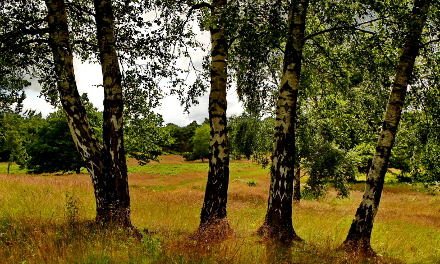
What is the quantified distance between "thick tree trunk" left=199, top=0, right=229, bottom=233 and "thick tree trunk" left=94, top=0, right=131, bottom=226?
190 cm

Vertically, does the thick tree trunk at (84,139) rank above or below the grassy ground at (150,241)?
above

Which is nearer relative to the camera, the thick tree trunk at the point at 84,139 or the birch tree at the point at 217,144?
the thick tree trunk at the point at 84,139

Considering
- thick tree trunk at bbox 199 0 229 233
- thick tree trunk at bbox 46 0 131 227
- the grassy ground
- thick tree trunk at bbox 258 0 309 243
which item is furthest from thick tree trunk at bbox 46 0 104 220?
thick tree trunk at bbox 258 0 309 243

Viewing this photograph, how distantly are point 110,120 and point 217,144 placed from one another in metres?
2.42

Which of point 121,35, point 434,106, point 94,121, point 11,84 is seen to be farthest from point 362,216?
point 94,121

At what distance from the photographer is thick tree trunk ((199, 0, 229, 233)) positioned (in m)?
6.32

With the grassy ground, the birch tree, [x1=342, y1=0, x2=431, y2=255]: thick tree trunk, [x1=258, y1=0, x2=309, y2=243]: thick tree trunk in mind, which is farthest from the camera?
the birch tree

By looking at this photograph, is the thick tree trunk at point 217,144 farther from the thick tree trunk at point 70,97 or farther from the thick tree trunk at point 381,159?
the thick tree trunk at point 381,159

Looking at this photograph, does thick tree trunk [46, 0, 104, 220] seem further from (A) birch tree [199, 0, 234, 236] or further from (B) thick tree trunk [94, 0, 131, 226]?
(A) birch tree [199, 0, 234, 236]

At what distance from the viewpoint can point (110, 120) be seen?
5586 millimetres

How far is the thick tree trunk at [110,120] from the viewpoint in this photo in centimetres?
560

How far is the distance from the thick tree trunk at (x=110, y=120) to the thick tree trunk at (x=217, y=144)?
1.90 m

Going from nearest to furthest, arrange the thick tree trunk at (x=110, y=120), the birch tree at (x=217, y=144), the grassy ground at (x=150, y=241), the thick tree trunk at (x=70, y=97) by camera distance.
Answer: the grassy ground at (x=150, y=241)
the thick tree trunk at (x=70, y=97)
the thick tree trunk at (x=110, y=120)
the birch tree at (x=217, y=144)

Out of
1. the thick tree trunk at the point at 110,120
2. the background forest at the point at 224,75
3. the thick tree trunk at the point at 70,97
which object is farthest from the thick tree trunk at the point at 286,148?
the thick tree trunk at the point at 70,97
